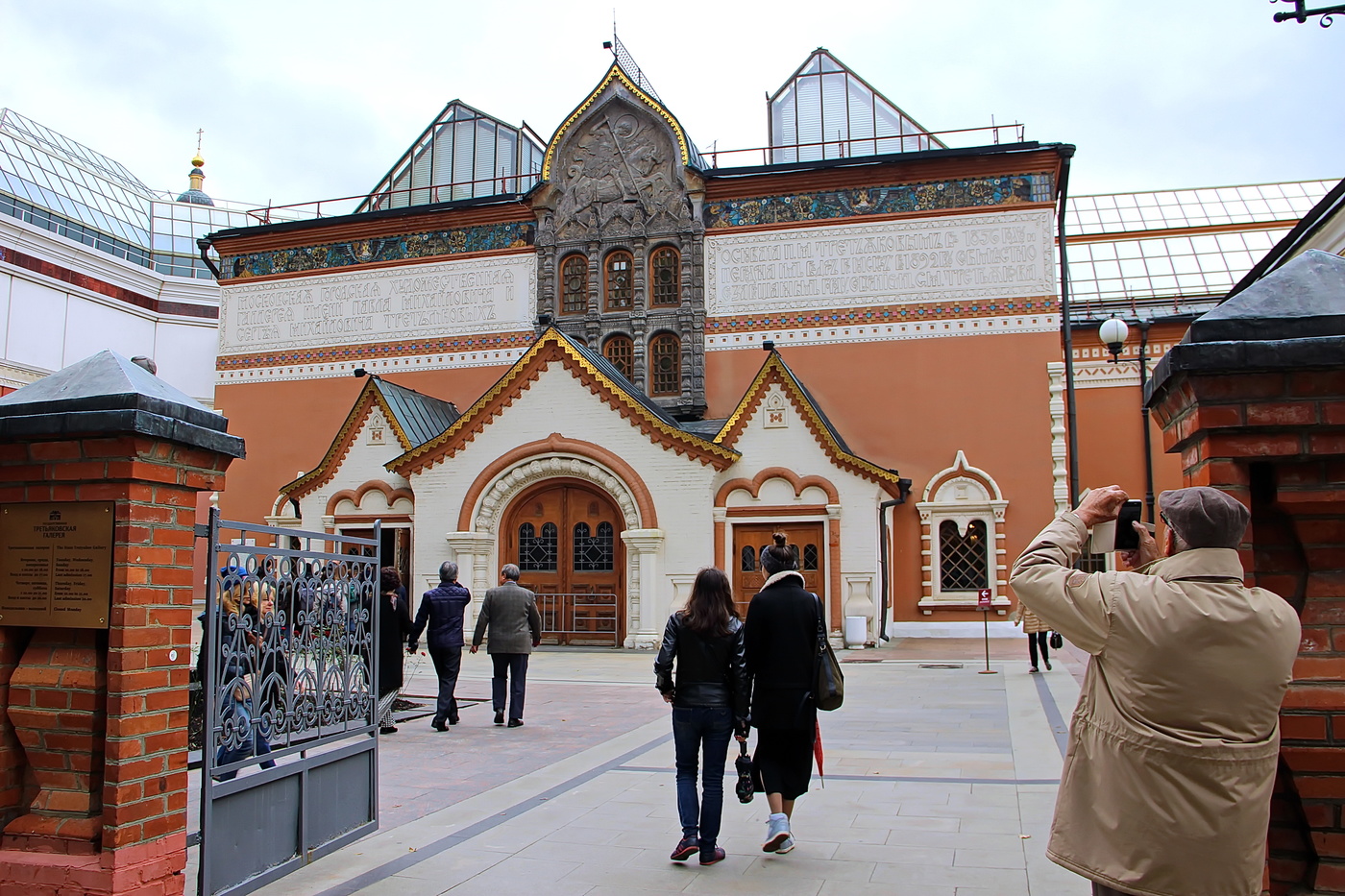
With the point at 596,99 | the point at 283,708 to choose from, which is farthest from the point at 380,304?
the point at 283,708

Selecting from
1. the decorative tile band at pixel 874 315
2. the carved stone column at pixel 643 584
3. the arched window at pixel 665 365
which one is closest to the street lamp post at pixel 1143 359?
the decorative tile band at pixel 874 315

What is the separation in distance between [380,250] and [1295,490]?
25.6 m

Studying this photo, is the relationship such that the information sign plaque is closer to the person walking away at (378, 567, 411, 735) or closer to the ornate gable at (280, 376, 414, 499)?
the person walking away at (378, 567, 411, 735)

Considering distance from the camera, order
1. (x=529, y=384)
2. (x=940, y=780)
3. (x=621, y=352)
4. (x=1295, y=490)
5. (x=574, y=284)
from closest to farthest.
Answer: (x=1295, y=490) < (x=940, y=780) < (x=529, y=384) < (x=621, y=352) < (x=574, y=284)

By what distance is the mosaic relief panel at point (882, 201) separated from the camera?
2292 cm

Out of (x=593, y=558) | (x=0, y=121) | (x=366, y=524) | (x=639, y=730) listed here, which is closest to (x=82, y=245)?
(x=0, y=121)

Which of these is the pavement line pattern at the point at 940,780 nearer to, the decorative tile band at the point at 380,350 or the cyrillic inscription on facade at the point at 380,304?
the decorative tile band at the point at 380,350

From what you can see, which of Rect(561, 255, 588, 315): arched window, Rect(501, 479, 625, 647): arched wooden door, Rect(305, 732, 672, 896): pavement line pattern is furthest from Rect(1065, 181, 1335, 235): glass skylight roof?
Rect(305, 732, 672, 896): pavement line pattern

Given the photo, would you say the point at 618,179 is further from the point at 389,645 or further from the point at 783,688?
the point at 783,688

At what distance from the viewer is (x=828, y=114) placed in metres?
27.7

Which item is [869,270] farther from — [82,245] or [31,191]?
[31,191]

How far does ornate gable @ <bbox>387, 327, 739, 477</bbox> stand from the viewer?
20.2m

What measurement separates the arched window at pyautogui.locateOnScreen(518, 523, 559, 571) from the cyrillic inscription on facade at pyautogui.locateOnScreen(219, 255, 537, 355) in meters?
6.27

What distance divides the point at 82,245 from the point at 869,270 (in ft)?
90.3
